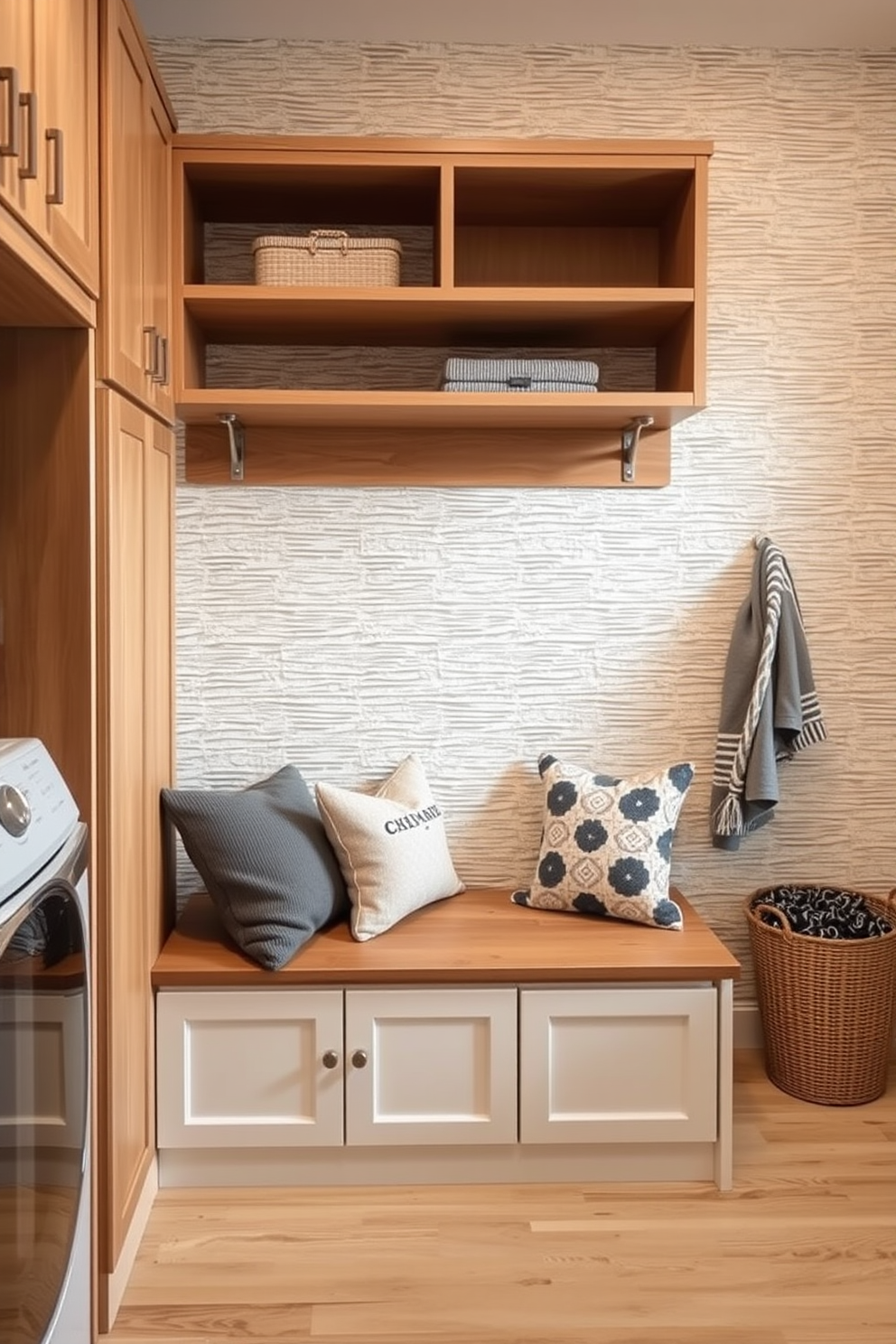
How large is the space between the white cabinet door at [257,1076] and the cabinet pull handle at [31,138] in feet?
5.30

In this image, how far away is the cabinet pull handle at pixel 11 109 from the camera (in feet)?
4.54

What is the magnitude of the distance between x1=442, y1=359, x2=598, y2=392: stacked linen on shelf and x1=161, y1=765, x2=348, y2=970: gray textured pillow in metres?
1.05

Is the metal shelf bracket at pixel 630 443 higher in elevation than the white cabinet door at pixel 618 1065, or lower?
higher

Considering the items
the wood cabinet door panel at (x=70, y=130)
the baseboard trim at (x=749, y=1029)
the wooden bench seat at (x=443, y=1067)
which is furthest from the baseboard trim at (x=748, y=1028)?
the wood cabinet door panel at (x=70, y=130)

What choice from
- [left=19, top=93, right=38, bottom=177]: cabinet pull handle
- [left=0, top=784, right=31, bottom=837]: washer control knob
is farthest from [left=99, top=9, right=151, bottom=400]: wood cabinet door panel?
[left=0, top=784, right=31, bottom=837]: washer control knob

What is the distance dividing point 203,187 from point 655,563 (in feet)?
4.66

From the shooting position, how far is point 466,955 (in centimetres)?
245

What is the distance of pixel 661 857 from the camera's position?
8.86ft

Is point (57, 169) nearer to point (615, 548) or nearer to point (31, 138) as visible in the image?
point (31, 138)

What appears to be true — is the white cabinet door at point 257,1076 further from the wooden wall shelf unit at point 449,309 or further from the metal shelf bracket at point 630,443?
the metal shelf bracket at point 630,443

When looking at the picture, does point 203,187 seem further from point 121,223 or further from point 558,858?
point 558,858

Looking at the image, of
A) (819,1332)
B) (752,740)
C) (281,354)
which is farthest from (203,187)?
(819,1332)

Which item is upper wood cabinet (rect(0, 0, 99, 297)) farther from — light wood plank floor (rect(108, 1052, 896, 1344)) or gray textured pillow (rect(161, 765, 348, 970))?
light wood plank floor (rect(108, 1052, 896, 1344))

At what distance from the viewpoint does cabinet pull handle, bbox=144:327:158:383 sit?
2.25 meters
